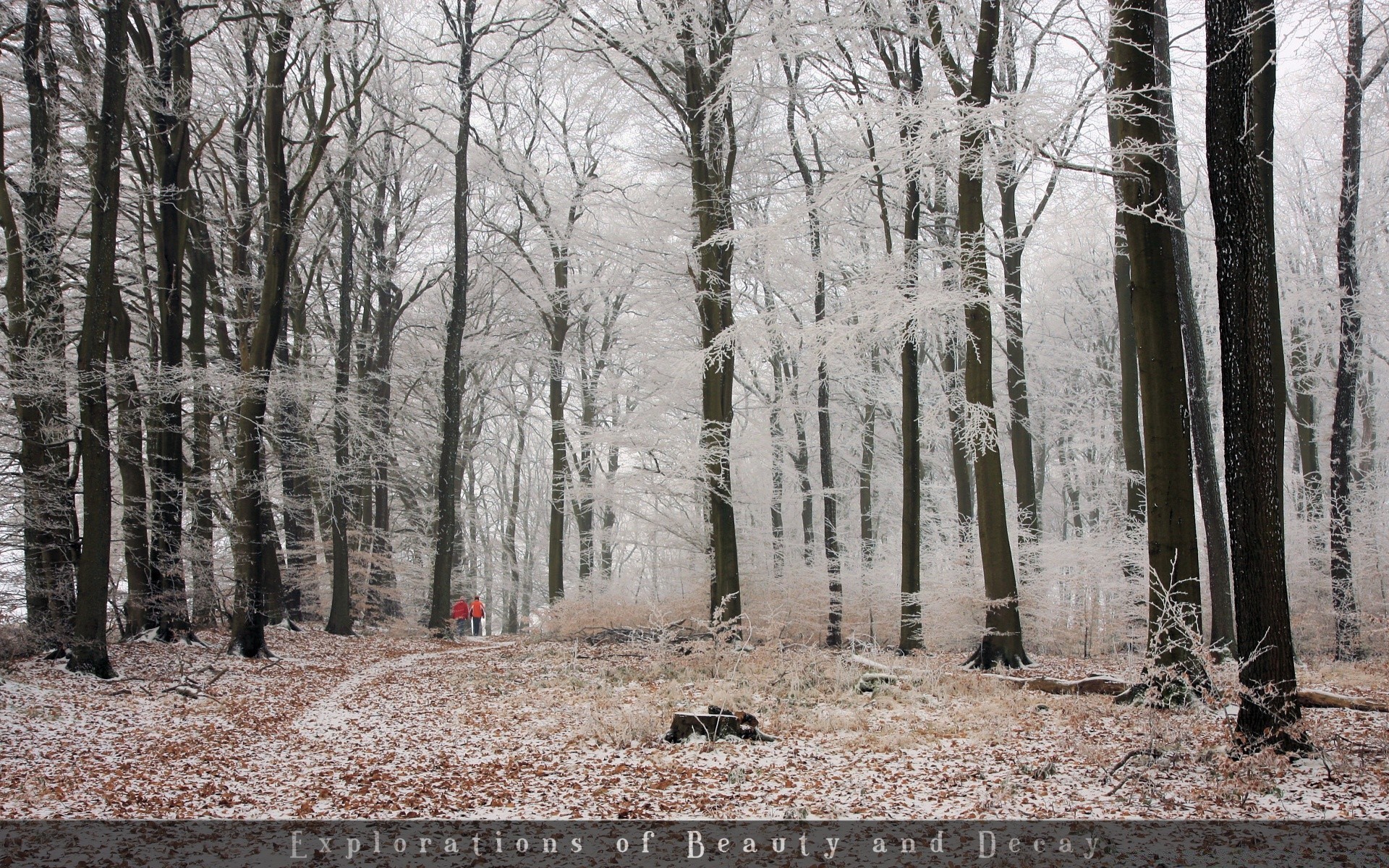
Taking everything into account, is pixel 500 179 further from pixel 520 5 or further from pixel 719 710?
pixel 719 710

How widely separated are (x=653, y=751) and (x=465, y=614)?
1510cm

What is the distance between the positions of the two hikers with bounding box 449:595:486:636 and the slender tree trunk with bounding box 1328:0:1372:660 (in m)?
15.9

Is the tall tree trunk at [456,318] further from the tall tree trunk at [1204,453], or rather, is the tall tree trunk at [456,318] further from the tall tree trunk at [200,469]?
the tall tree trunk at [1204,453]

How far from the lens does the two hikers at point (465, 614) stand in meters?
20.0

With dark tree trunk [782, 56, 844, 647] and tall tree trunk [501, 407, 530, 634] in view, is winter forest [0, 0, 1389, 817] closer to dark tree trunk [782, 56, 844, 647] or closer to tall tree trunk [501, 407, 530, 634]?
dark tree trunk [782, 56, 844, 647]

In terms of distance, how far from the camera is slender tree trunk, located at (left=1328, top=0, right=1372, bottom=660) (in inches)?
456

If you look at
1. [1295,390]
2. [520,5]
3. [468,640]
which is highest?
[520,5]

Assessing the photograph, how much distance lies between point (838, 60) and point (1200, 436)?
7280mm

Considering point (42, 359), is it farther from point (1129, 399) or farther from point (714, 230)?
point (1129, 399)

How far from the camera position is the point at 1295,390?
17.5m

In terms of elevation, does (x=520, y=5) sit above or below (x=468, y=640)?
above

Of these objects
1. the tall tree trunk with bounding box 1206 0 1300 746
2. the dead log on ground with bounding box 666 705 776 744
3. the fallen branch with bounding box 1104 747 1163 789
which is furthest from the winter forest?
the dead log on ground with bounding box 666 705 776 744

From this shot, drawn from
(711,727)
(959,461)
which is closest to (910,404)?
(959,461)

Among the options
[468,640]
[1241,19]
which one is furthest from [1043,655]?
[468,640]
